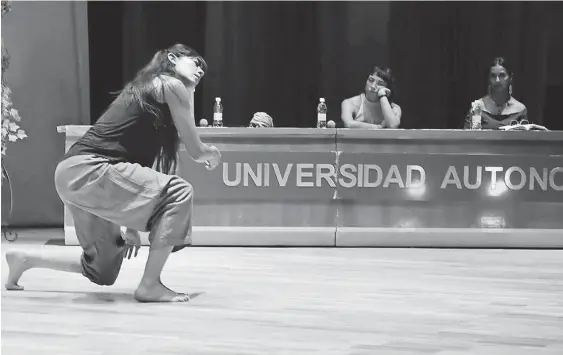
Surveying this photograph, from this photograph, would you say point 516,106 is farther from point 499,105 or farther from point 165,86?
point 165,86

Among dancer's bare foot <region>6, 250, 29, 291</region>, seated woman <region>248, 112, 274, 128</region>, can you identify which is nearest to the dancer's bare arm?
dancer's bare foot <region>6, 250, 29, 291</region>

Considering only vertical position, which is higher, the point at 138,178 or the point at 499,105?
the point at 499,105

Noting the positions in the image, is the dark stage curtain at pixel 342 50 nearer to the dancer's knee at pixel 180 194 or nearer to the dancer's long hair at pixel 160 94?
the dancer's long hair at pixel 160 94

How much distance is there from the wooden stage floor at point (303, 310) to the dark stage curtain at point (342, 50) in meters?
4.19

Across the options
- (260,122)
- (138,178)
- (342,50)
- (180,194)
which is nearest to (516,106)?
(260,122)

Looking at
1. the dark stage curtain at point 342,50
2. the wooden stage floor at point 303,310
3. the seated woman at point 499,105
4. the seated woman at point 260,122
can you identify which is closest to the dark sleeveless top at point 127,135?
the wooden stage floor at point 303,310

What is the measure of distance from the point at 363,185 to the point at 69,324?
363 cm

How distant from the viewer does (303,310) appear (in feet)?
13.4

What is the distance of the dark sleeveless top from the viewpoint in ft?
13.6

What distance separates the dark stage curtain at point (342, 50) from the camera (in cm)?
991

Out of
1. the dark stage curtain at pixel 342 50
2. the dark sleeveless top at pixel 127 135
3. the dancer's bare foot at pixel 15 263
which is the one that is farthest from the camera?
the dark stage curtain at pixel 342 50

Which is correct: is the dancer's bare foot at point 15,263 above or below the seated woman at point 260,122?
below

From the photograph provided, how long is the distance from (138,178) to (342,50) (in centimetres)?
633

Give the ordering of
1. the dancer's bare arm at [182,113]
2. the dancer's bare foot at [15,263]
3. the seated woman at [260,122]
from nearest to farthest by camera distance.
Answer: the dancer's bare arm at [182,113] < the dancer's bare foot at [15,263] < the seated woman at [260,122]
